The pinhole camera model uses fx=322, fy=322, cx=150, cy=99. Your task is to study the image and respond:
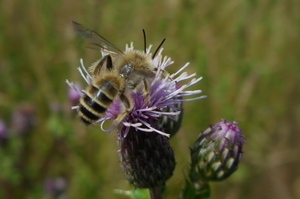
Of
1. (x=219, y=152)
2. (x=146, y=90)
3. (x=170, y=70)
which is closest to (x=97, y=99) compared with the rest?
(x=146, y=90)

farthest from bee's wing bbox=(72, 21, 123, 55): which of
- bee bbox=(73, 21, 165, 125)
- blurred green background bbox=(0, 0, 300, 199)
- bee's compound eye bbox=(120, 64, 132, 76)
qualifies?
blurred green background bbox=(0, 0, 300, 199)

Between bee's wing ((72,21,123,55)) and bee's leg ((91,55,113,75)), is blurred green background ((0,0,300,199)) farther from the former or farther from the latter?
bee's leg ((91,55,113,75))

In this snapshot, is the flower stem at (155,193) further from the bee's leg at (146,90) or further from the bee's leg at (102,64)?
the bee's leg at (102,64)

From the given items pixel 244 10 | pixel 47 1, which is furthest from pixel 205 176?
pixel 47 1

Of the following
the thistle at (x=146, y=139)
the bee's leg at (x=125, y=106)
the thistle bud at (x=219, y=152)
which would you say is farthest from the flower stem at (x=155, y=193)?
the bee's leg at (x=125, y=106)

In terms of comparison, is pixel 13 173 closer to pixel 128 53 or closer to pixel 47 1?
pixel 128 53

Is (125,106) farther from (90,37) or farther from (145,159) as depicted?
(90,37)
